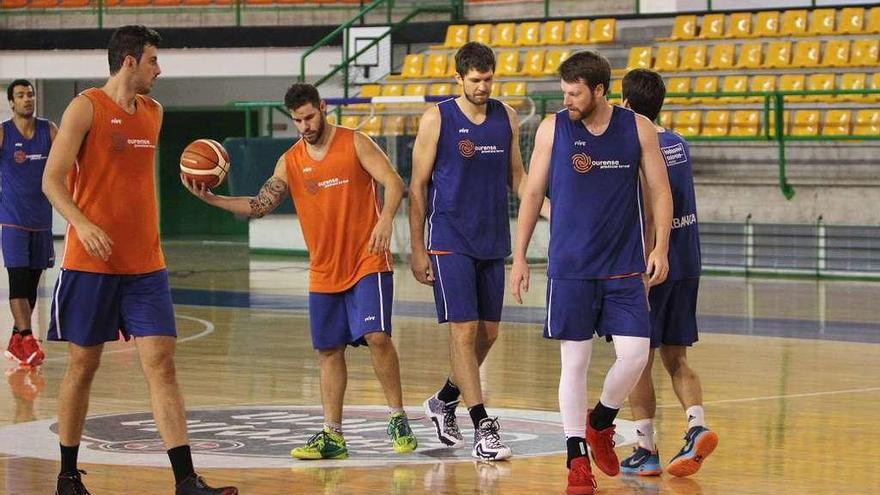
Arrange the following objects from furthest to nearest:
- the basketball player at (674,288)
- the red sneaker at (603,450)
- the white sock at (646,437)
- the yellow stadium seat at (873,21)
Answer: the yellow stadium seat at (873,21)
the basketball player at (674,288)
the white sock at (646,437)
the red sneaker at (603,450)

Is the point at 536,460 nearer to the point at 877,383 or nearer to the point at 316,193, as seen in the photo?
the point at 316,193

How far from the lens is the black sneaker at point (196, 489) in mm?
6895

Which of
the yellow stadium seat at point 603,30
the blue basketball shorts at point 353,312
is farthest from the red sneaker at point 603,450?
the yellow stadium seat at point 603,30

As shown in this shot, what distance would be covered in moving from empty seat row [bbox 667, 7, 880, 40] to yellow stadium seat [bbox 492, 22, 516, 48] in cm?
278

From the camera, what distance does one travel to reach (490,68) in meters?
8.40

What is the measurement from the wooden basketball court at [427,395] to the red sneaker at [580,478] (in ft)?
0.59

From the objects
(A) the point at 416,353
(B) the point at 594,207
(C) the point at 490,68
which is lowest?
(A) the point at 416,353

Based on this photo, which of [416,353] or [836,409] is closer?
[836,409]

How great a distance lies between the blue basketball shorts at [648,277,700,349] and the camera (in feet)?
26.1

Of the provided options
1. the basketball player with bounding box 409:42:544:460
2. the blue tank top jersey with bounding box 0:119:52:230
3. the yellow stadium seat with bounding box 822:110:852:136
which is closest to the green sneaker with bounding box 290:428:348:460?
the basketball player with bounding box 409:42:544:460

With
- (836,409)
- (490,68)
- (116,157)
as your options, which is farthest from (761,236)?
(116,157)

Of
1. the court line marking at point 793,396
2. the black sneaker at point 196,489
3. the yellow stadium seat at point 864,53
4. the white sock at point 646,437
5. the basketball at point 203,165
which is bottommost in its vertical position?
the court line marking at point 793,396

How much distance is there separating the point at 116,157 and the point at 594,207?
6.71 ft

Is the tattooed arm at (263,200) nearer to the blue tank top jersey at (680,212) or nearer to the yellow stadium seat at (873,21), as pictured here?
the blue tank top jersey at (680,212)
